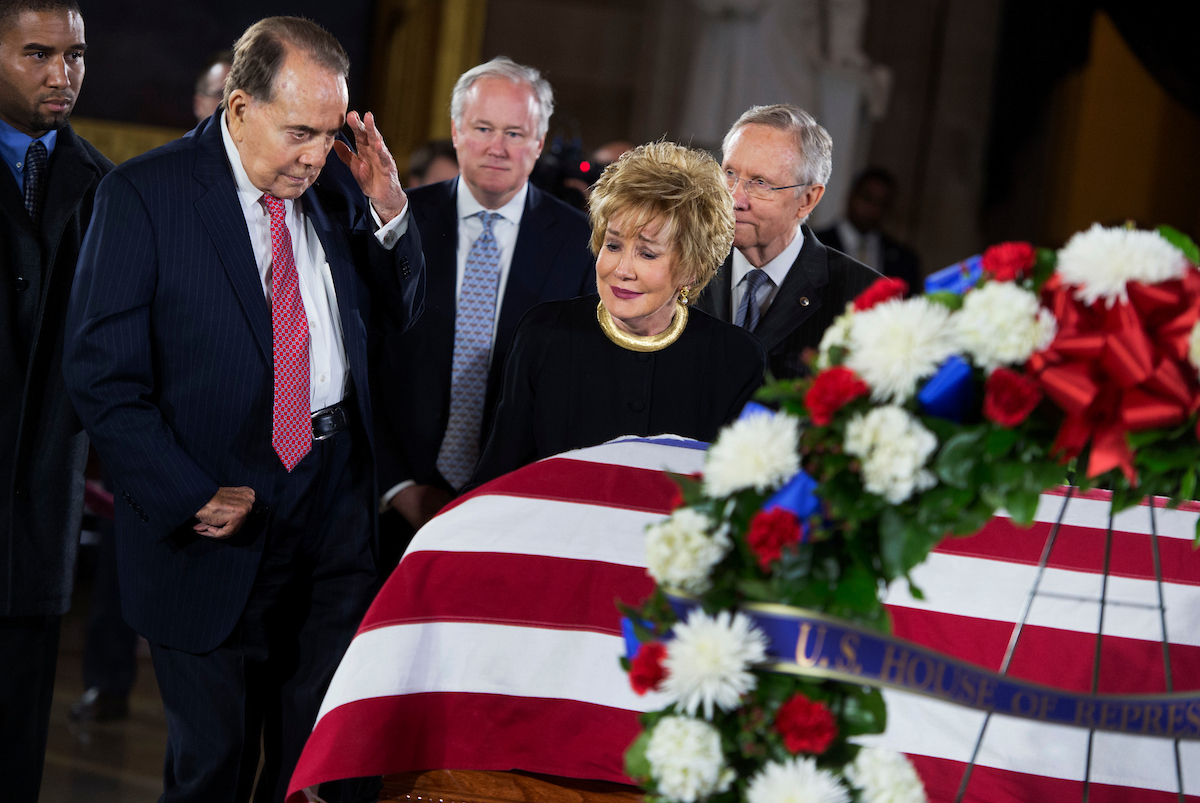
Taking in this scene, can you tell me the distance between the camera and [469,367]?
9.45 feet

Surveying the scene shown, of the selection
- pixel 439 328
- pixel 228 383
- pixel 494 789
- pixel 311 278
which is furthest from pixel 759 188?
pixel 494 789

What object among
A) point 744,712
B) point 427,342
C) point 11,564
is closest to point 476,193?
point 427,342

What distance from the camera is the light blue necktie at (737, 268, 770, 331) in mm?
2811

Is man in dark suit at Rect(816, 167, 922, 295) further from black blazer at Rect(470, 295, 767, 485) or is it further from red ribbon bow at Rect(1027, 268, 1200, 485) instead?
red ribbon bow at Rect(1027, 268, 1200, 485)

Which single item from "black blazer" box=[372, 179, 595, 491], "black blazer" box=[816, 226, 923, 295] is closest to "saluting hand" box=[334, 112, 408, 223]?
"black blazer" box=[372, 179, 595, 491]

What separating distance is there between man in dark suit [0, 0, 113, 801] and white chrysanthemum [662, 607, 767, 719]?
1634mm

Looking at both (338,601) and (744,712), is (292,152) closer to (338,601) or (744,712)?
(338,601)

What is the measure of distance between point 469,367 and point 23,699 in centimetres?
119

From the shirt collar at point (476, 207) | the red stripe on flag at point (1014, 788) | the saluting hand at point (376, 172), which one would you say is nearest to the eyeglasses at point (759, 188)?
the shirt collar at point (476, 207)

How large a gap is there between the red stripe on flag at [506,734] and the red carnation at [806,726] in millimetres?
539

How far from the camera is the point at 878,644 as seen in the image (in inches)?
52.2

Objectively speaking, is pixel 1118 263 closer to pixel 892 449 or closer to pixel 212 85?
pixel 892 449

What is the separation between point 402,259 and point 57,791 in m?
1.78

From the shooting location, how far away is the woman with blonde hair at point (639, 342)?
7.41ft
